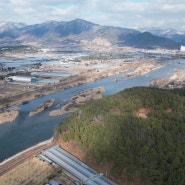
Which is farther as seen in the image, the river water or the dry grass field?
the river water

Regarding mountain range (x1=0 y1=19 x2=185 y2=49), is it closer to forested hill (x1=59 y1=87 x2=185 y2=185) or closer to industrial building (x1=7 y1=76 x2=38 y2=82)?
industrial building (x1=7 y1=76 x2=38 y2=82)

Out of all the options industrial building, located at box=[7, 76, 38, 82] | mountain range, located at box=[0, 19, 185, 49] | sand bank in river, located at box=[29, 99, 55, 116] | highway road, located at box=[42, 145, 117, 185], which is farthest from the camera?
mountain range, located at box=[0, 19, 185, 49]

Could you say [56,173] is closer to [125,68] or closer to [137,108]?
[137,108]

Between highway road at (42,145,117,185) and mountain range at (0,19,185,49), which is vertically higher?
mountain range at (0,19,185,49)

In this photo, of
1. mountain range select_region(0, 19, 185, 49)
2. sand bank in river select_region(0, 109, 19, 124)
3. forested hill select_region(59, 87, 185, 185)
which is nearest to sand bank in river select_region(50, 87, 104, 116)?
sand bank in river select_region(0, 109, 19, 124)

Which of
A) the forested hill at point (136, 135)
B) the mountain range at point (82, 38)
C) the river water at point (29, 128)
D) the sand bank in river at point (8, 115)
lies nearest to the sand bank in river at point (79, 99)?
the river water at point (29, 128)

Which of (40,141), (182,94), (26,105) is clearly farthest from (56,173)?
(26,105)

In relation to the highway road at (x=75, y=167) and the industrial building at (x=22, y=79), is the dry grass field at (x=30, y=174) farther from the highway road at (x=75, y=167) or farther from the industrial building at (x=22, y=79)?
the industrial building at (x=22, y=79)
